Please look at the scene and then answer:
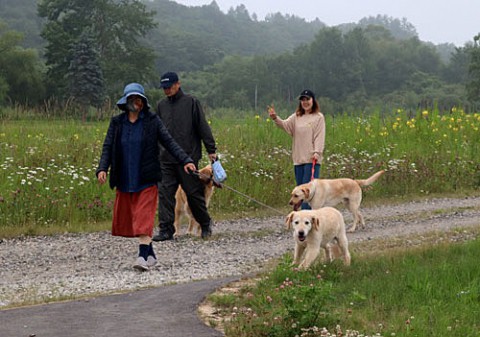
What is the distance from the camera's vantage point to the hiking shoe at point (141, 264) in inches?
351

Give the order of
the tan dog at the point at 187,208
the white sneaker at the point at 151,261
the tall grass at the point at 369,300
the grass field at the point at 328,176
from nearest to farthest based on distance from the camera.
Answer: the tall grass at the point at 369,300
the grass field at the point at 328,176
the white sneaker at the point at 151,261
the tan dog at the point at 187,208

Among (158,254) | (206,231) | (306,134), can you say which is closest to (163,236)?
(206,231)

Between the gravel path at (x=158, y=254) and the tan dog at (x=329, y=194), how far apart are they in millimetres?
477

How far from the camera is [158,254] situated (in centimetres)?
1020

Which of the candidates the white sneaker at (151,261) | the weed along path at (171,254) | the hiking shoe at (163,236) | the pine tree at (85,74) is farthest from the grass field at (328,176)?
the pine tree at (85,74)

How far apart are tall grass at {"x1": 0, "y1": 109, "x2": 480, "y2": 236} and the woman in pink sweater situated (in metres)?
→ 2.88

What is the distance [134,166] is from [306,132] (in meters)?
3.38

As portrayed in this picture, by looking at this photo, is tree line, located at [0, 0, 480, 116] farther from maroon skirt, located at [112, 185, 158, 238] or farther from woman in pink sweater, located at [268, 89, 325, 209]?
maroon skirt, located at [112, 185, 158, 238]

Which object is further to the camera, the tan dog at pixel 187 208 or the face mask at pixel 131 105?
the tan dog at pixel 187 208

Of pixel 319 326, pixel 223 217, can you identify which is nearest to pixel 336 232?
pixel 319 326

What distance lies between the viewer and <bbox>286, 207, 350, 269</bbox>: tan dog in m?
8.45

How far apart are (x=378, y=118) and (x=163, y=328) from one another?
1554cm

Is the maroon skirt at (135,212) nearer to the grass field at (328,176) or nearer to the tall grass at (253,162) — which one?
the grass field at (328,176)

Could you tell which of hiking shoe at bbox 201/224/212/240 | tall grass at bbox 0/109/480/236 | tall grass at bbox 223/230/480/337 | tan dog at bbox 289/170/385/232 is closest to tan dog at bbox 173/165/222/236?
hiking shoe at bbox 201/224/212/240
